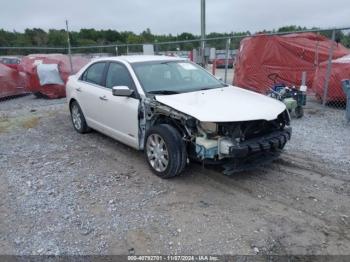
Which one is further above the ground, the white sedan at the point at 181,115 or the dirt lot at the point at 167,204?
the white sedan at the point at 181,115

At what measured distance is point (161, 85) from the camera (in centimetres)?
551

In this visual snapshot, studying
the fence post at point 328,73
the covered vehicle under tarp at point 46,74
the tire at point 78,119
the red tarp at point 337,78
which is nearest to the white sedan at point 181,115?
the tire at point 78,119

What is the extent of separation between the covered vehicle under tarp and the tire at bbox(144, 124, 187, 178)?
8981mm

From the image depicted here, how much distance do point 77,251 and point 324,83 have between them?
26.7 feet

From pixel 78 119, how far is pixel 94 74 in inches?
46.9

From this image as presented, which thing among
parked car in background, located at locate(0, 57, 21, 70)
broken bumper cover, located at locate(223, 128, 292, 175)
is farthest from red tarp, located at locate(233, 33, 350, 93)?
parked car in background, located at locate(0, 57, 21, 70)

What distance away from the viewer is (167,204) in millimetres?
4297

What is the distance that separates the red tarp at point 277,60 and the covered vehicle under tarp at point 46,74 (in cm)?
648

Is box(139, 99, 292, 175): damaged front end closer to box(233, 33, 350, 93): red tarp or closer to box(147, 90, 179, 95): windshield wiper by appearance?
box(147, 90, 179, 95): windshield wiper

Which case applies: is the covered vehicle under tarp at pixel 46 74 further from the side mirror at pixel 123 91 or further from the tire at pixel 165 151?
the tire at pixel 165 151

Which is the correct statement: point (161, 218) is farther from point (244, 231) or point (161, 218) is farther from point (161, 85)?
point (161, 85)

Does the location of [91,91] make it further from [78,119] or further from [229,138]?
[229,138]

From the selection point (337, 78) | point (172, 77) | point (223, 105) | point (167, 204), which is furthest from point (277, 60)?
point (167, 204)

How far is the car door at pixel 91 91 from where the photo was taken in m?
6.38
